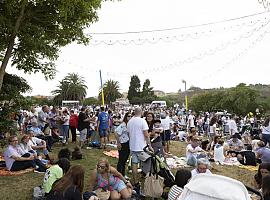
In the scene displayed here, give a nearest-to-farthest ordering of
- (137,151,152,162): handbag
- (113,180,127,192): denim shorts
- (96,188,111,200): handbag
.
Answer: (96,188,111,200): handbag
(113,180,127,192): denim shorts
(137,151,152,162): handbag

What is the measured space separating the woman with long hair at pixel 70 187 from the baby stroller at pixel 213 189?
225 cm

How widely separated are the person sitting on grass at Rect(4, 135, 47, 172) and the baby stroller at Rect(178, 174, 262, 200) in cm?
653

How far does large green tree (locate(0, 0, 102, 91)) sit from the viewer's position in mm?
8484

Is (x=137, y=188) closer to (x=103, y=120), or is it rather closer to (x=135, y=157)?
(x=135, y=157)

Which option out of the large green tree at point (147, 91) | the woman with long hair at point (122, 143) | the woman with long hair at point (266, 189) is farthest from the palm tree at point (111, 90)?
the woman with long hair at point (266, 189)

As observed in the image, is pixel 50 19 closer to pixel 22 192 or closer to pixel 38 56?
pixel 38 56

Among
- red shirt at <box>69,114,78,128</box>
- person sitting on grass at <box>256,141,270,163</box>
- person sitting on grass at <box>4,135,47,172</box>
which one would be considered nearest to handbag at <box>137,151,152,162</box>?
person sitting on grass at <box>4,135,47,172</box>

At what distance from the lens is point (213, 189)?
8.60 ft

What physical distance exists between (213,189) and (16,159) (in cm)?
674

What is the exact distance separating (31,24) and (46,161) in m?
3.88

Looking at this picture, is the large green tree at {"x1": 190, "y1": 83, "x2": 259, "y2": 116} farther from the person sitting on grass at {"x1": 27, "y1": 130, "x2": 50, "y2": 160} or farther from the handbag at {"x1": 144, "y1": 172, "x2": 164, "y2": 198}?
the handbag at {"x1": 144, "y1": 172, "x2": 164, "y2": 198}

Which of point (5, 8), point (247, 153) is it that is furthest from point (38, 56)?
point (247, 153)

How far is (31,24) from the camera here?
9.07 metres

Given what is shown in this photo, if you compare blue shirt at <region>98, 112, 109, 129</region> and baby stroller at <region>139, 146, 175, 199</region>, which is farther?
blue shirt at <region>98, 112, 109, 129</region>
